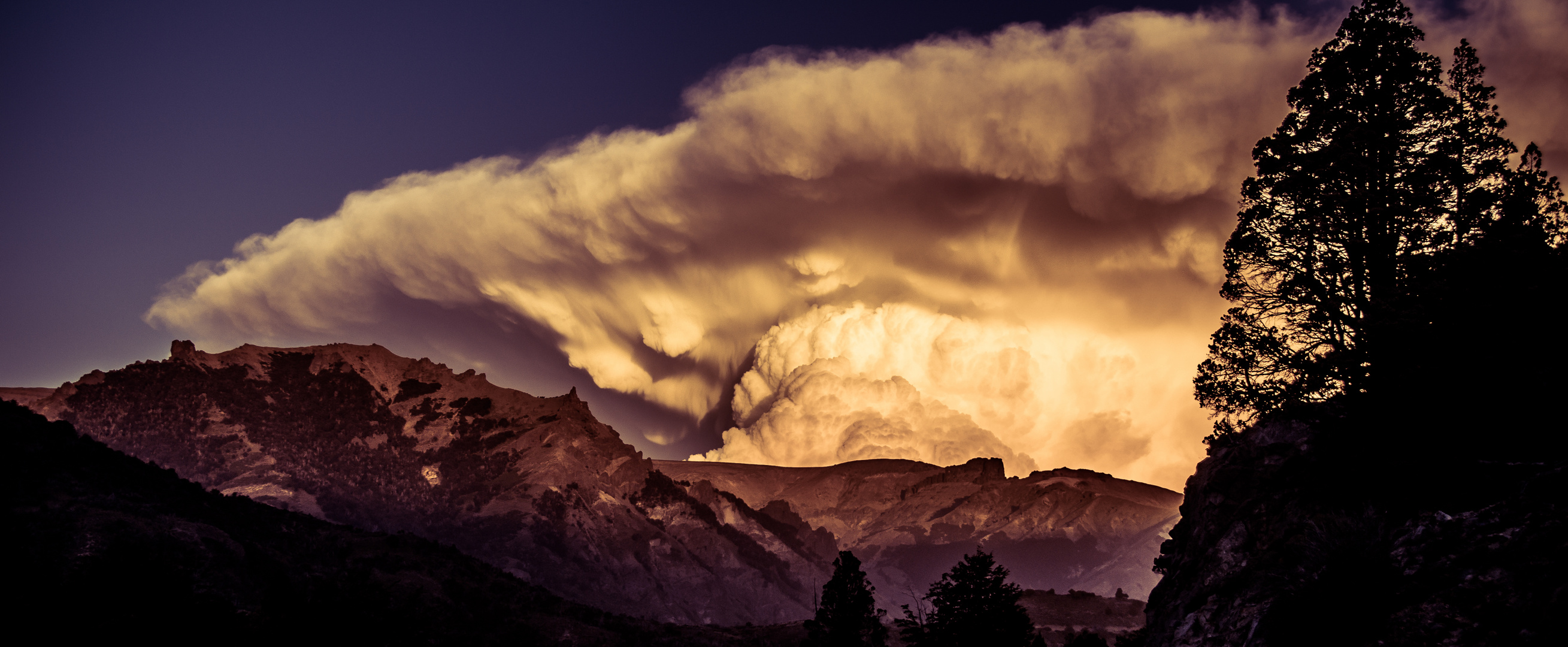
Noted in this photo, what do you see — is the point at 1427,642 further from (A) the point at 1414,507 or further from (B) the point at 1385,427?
(B) the point at 1385,427

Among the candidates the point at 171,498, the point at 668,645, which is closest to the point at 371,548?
the point at 171,498

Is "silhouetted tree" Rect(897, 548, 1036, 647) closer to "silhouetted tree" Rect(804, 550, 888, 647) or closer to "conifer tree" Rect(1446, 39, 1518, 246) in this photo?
"silhouetted tree" Rect(804, 550, 888, 647)

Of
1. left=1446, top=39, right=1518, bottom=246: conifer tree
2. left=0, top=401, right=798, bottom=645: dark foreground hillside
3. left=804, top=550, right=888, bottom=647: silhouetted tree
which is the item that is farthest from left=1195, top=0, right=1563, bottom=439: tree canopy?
left=0, top=401, right=798, bottom=645: dark foreground hillside

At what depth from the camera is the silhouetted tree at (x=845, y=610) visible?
7350 cm

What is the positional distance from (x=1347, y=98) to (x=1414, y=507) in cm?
1508

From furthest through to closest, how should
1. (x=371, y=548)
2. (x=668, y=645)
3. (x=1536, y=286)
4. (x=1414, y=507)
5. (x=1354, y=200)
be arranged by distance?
(x=371, y=548), (x=668, y=645), (x=1354, y=200), (x=1536, y=286), (x=1414, y=507)

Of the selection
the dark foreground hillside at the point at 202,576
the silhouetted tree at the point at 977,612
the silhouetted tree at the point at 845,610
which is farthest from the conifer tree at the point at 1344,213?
the dark foreground hillside at the point at 202,576

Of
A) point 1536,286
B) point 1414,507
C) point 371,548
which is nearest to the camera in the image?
point 1414,507

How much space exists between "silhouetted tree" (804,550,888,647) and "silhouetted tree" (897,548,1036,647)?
1873cm

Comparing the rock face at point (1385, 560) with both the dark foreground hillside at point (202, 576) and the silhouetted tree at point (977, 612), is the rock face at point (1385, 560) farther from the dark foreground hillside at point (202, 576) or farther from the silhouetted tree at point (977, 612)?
the dark foreground hillside at point (202, 576)

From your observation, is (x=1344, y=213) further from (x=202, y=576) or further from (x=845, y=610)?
(x=202, y=576)

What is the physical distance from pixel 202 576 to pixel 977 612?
7604 centimetres

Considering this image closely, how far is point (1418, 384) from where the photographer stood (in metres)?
19.3

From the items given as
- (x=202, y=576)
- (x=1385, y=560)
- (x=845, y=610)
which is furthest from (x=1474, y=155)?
(x=202, y=576)
